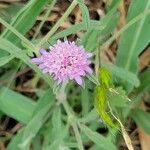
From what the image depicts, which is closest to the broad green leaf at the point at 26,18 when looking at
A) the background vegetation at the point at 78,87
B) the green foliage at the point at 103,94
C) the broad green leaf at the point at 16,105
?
the background vegetation at the point at 78,87

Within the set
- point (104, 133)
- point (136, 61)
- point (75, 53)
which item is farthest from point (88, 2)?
point (75, 53)

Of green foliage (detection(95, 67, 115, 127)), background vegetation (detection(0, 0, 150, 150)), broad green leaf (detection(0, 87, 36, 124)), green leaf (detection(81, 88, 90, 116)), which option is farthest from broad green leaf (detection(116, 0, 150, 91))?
green foliage (detection(95, 67, 115, 127))

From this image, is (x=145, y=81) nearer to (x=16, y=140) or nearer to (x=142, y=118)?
(x=142, y=118)

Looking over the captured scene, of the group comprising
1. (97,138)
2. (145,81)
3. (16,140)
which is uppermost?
(145,81)

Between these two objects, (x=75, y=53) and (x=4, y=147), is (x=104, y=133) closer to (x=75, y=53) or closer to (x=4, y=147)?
(x=4, y=147)

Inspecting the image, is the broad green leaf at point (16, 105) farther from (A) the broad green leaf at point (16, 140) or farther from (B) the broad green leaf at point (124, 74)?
(B) the broad green leaf at point (124, 74)

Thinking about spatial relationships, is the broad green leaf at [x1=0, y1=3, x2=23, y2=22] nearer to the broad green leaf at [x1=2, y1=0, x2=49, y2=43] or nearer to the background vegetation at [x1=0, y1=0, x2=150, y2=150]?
the background vegetation at [x1=0, y1=0, x2=150, y2=150]

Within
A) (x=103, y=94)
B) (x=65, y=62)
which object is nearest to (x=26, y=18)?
(x=65, y=62)
